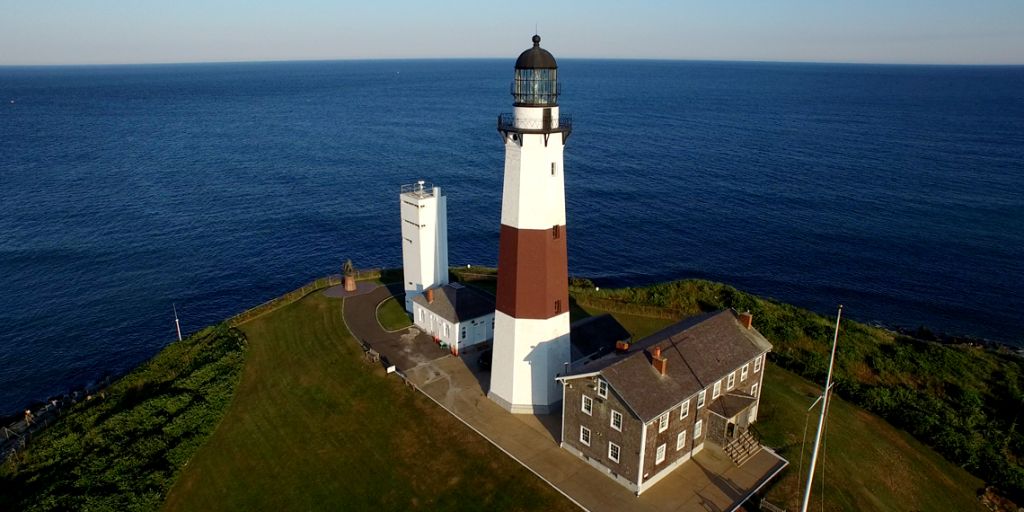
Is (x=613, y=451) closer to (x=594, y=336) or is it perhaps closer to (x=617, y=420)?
(x=617, y=420)

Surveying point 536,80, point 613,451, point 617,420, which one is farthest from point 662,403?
point 536,80

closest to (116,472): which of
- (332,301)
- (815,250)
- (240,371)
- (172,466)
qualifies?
(172,466)

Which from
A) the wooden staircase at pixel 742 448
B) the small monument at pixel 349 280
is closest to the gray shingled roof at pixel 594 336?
the wooden staircase at pixel 742 448

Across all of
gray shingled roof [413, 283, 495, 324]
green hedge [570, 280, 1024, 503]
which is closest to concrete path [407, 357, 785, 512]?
gray shingled roof [413, 283, 495, 324]

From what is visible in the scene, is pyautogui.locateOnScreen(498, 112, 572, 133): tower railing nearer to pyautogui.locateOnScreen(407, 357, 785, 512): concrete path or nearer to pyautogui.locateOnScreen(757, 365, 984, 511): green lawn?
pyautogui.locateOnScreen(407, 357, 785, 512): concrete path

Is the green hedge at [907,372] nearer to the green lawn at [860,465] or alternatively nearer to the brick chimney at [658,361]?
the green lawn at [860,465]

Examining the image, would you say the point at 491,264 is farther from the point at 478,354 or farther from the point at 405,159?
the point at 405,159
